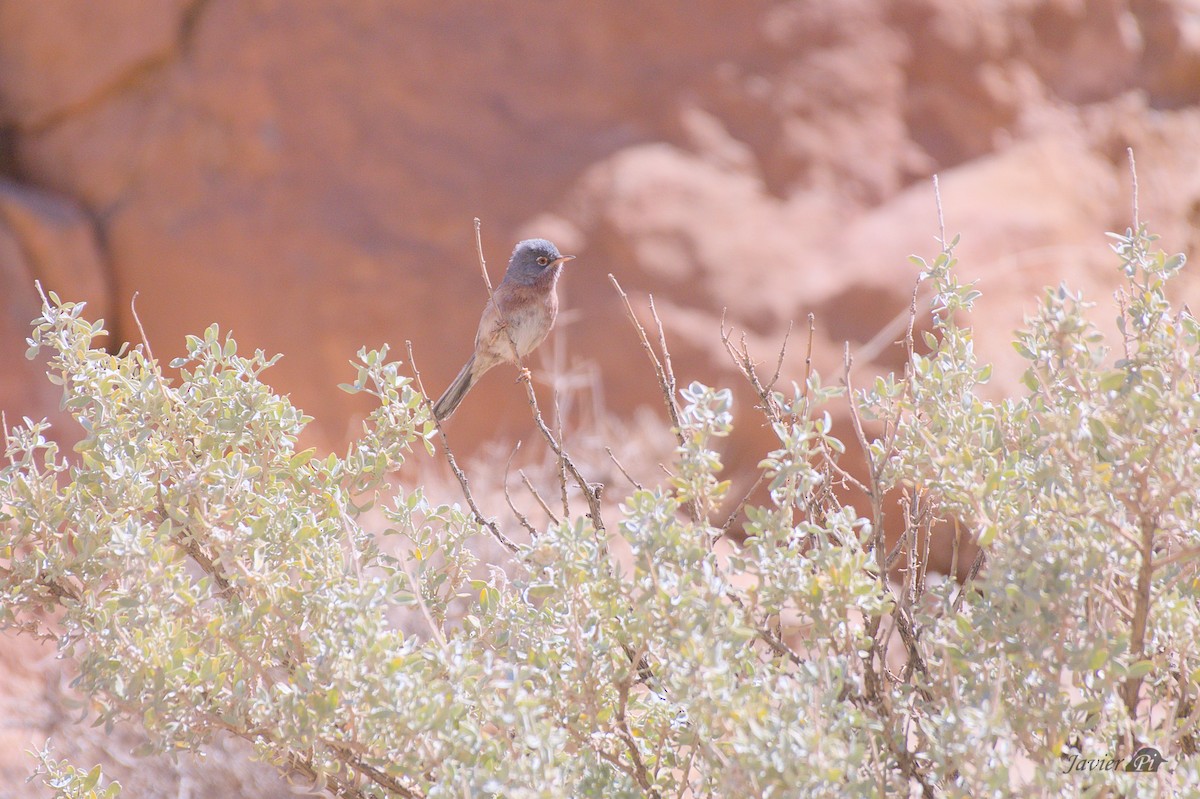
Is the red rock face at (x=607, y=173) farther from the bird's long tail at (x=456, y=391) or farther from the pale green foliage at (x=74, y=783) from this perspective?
the pale green foliage at (x=74, y=783)

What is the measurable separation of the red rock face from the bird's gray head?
7.82 feet

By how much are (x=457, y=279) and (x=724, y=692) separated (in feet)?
19.2

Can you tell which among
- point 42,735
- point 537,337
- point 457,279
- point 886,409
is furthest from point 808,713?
point 457,279

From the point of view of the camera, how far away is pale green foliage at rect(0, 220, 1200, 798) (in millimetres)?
1685

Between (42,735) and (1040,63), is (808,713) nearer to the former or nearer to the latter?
(42,735)

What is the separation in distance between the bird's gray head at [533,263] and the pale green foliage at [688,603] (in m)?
2.11

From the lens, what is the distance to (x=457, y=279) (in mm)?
7207

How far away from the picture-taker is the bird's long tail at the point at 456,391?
412 centimetres

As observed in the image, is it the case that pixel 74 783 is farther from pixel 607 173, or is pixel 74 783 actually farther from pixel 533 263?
pixel 607 173

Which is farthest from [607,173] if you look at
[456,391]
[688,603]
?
[688,603]
